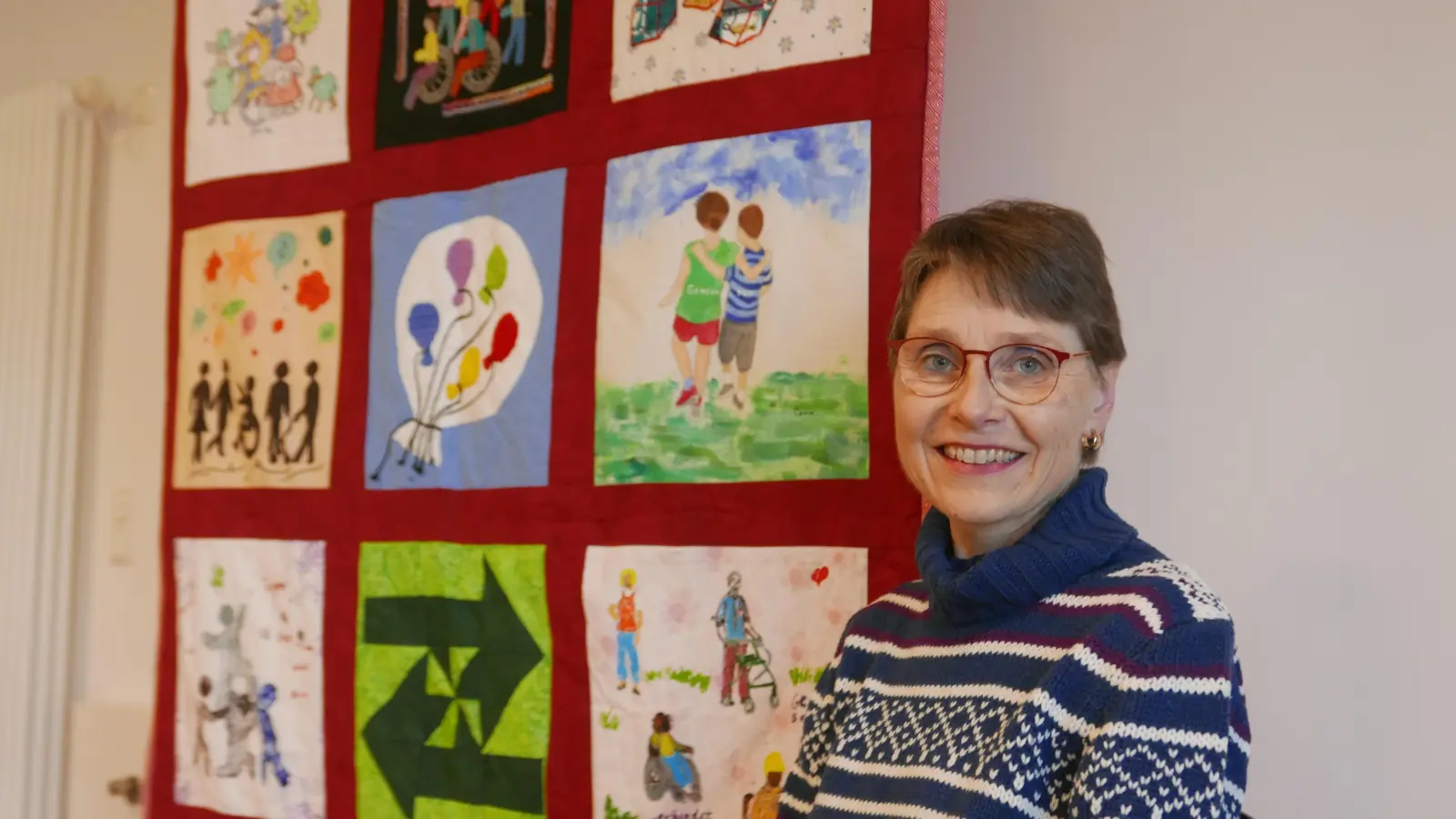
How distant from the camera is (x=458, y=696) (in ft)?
5.28

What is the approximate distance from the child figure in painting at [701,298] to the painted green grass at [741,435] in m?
0.02

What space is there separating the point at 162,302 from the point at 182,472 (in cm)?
51

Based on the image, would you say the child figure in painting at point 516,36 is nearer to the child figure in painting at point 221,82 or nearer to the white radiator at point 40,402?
the child figure in painting at point 221,82

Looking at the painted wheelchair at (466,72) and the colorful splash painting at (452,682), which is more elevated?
the painted wheelchair at (466,72)

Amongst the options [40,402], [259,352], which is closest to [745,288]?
[259,352]

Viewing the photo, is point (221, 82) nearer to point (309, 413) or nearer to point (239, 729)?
point (309, 413)

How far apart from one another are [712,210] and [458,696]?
72 centimetres

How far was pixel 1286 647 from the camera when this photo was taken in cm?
125

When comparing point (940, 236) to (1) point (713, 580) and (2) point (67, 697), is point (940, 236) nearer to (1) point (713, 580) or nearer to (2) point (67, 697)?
(1) point (713, 580)

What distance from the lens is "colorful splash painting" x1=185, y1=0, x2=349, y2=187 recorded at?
1832 mm

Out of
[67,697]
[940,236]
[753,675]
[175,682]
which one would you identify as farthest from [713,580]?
[67,697]

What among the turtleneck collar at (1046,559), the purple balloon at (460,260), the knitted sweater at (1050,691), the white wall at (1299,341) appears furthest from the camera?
the purple balloon at (460,260)

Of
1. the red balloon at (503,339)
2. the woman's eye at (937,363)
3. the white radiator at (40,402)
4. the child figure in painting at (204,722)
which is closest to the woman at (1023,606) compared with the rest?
the woman's eye at (937,363)

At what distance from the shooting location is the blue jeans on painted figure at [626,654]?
1453 millimetres
